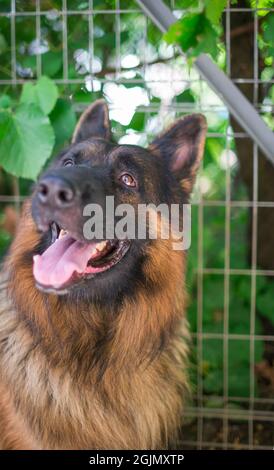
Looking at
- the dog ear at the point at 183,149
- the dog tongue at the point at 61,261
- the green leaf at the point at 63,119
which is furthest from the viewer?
the green leaf at the point at 63,119

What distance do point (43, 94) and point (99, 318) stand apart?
1.29 meters

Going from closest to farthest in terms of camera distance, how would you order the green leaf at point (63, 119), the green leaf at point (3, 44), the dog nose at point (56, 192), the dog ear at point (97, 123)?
the dog nose at point (56, 192), the dog ear at point (97, 123), the green leaf at point (63, 119), the green leaf at point (3, 44)

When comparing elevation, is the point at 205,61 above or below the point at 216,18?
above

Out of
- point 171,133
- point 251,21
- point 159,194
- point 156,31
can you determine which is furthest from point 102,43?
point 159,194

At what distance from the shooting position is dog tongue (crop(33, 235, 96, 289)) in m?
2.86

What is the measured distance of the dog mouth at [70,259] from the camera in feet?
9.39

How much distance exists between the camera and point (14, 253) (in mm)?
3225

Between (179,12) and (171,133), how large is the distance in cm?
86

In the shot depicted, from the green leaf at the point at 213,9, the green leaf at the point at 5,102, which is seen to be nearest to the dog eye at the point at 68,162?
the green leaf at the point at 5,102

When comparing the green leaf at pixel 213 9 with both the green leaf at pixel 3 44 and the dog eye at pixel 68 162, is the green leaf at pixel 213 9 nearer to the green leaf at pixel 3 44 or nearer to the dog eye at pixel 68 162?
the dog eye at pixel 68 162

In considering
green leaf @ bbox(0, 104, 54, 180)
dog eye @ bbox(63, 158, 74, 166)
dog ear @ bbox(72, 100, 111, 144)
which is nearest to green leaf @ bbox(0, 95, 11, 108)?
green leaf @ bbox(0, 104, 54, 180)

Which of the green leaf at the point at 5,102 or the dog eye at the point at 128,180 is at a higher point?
the green leaf at the point at 5,102

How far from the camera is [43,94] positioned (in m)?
3.68
